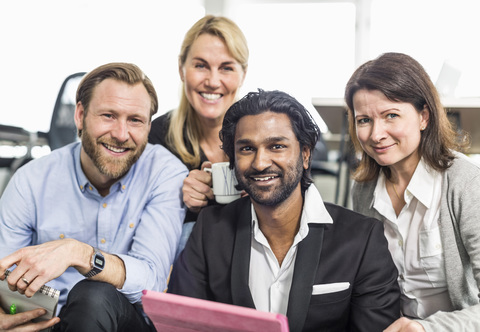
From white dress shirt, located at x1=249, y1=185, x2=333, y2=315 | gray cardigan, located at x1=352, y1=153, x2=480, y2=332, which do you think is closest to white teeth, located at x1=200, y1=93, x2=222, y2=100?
white dress shirt, located at x1=249, y1=185, x2=333, y2=315

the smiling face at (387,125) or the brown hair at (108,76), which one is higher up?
the brown hair at (108,76)

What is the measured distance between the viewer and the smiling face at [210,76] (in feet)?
6.53

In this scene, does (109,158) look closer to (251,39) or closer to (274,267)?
(274,267)

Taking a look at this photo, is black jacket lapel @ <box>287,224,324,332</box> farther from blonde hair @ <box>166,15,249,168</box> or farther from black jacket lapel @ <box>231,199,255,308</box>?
blonde hair @ <box>166,15,249,168</box>

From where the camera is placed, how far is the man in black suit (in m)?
1.30

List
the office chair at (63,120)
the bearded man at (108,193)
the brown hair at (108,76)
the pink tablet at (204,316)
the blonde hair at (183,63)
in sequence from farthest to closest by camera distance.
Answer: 1. the office chair at (63,120)
2. the blonde hair at (183,63)
3. the brown hair at (108,76)
4. the bearded man at (108,193)
5. the pink tablet at (204,316)

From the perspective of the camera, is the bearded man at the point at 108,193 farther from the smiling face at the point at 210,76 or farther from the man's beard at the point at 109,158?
the smiling face at the point at 210,76

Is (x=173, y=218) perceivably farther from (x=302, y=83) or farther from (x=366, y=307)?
(x=302, y=83)

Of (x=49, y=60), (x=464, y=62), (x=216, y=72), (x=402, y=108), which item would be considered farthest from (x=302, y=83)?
(x=402, y=108)

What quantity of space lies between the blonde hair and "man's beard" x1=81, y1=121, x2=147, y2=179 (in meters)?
0.38

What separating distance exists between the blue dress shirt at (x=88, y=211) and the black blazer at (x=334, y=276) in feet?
0.81

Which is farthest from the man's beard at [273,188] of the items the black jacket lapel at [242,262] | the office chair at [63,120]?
the office chair at [63,120]

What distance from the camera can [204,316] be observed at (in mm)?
977

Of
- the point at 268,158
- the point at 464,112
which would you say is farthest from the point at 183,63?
the point at 464,112
